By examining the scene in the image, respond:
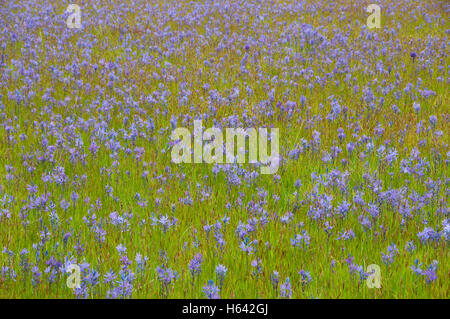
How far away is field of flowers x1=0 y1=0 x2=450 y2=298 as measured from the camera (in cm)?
391

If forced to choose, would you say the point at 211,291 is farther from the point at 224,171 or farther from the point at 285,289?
the point at 224,171

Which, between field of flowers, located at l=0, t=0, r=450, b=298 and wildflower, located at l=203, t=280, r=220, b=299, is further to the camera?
field of flowers, located at l=0, t=0, r=450, b=298

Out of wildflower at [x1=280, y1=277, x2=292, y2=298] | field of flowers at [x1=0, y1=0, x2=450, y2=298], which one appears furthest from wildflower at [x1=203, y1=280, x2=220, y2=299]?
wildflower at [x1=280, y1=277, x2=292, y2=298]

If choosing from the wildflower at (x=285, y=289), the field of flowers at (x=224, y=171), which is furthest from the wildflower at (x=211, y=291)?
the wildflower at (x=285, y=289)

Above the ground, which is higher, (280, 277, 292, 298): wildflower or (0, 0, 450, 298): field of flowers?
(0, 0, 450, 298): field of flowers

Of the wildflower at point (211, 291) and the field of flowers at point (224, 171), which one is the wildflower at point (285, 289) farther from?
the wildflower at point (211, 291)

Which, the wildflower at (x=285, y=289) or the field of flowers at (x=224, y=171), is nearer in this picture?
the wildflower at (x=285, y=289)

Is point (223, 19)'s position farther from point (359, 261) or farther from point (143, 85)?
point (359, 261)

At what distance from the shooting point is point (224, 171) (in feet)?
19.1

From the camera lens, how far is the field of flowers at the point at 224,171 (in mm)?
3912

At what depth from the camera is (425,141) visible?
259 inches

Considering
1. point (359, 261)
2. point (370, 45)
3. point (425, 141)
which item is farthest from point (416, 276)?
point (370, 45)

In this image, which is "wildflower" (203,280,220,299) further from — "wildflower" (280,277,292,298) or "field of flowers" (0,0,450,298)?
"wildflower" (280,277,292,298)

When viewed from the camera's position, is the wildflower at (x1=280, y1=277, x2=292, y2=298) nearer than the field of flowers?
Yes
